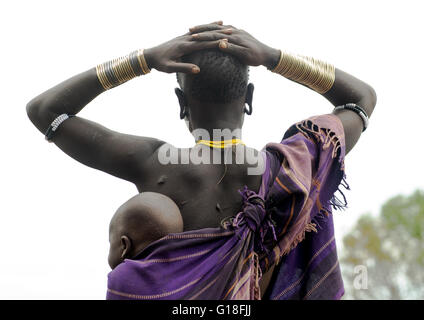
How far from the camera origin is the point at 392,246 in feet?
75.0

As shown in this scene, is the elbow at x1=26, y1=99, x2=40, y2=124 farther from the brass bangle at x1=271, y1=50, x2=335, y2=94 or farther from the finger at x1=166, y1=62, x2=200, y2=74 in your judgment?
the brass bangle at x1=271, y1=50, x2=335, y2=94

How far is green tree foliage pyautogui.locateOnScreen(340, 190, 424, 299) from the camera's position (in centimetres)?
1944

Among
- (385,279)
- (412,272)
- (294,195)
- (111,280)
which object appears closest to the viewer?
(111,280)

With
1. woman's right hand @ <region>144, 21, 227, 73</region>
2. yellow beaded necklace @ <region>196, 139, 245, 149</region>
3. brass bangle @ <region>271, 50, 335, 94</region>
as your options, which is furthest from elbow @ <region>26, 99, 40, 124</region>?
brass bangle @ <region>271, 50, 335, 94</region>

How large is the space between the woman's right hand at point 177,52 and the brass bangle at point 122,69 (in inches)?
3.2

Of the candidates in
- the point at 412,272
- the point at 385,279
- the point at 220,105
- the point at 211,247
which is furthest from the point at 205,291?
the point at 412,272

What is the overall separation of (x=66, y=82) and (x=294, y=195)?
135cm

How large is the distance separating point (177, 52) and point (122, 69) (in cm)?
33

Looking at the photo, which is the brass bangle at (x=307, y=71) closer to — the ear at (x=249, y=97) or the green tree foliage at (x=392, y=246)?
the ear at (x=249, y=97)

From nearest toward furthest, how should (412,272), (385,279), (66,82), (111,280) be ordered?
(111,280), (66,82), (385,279), (412,272)

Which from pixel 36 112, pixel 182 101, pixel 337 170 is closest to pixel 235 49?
pixel 182 101

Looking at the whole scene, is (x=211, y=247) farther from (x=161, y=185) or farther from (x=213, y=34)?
(x=213, y=34)

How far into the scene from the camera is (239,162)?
9.74 ft

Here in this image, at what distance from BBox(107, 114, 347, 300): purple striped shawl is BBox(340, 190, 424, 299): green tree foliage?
635 inches
